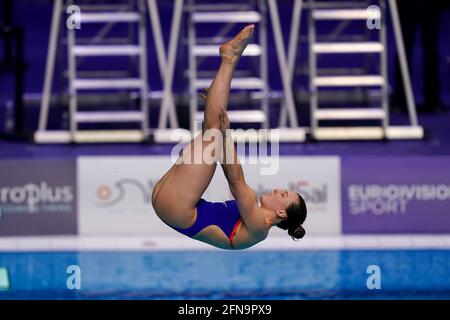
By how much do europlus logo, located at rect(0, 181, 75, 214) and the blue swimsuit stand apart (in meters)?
2.60

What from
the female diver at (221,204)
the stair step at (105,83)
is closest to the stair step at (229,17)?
the stair step at (105,83)

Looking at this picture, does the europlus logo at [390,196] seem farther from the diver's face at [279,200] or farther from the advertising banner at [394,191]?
the diver's face at [279,200]

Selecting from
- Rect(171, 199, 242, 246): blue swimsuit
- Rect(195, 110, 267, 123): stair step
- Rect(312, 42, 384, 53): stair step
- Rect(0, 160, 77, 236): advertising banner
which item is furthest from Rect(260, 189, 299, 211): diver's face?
Rect(312, 42, 384, 53): stair step

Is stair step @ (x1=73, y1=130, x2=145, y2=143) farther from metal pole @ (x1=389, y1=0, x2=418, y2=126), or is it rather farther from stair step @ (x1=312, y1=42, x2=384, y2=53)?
metal pole @ (x1=389, y1=0, x2=418, y2=126)

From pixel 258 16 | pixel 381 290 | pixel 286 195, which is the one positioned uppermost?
pixel 258 16

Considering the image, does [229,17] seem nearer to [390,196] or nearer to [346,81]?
[346,81]

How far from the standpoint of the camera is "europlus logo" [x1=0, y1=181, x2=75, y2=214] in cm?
878

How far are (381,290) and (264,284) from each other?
733 millimetres

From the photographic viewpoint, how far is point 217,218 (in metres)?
6.32

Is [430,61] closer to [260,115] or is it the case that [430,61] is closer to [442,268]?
[260,115]

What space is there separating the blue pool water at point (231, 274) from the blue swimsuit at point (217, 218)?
5.28 ft

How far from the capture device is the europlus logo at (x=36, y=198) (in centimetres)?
878
